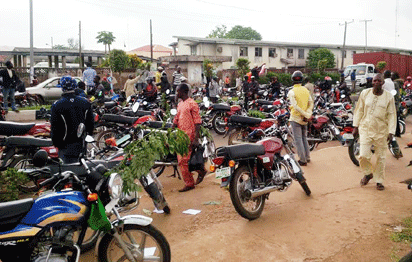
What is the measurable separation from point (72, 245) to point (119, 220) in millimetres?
381

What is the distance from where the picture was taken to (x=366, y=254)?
12.5ft

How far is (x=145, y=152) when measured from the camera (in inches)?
164

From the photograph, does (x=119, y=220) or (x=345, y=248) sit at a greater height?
(x=119, y=220)

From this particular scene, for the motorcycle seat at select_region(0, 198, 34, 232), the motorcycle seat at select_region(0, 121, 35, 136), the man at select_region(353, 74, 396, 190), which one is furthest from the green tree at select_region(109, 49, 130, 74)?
the motorcycle seat at select_region(0, 198, 34, 232)

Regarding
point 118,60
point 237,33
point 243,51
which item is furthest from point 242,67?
point 237,33

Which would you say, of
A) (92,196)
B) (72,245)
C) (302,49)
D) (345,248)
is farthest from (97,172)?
(302,49)

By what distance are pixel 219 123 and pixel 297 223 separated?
261 inches

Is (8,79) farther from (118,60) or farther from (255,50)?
(255,50)

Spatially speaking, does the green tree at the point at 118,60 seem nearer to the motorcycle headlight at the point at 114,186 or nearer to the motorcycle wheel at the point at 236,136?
the motorcycle wheel at the point at 236,136

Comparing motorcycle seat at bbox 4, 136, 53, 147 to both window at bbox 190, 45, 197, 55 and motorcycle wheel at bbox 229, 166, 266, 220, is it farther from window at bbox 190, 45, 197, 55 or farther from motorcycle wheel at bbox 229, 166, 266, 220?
window at bbox 190, 45, 197, 55

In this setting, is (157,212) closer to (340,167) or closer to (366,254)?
(366,254)

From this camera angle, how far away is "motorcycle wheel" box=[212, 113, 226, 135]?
11.0m

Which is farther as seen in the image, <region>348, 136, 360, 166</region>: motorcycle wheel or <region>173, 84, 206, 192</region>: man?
<region>348, 136, 360, 166</region>: motorcycle wheel

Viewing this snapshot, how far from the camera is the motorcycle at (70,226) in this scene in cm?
279
